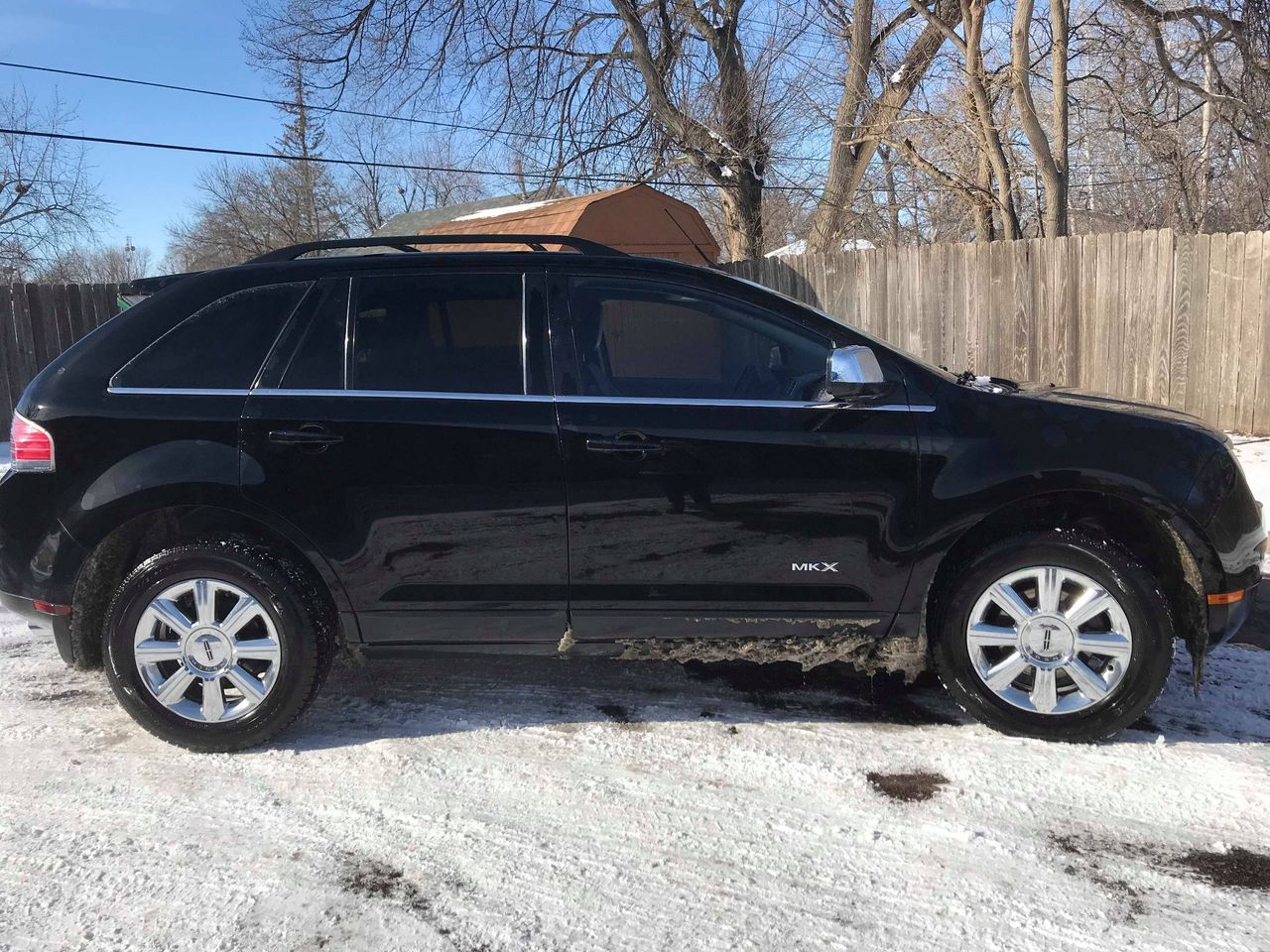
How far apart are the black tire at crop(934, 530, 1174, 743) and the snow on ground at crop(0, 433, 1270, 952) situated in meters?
0.11

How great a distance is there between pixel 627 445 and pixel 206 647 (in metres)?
1.74

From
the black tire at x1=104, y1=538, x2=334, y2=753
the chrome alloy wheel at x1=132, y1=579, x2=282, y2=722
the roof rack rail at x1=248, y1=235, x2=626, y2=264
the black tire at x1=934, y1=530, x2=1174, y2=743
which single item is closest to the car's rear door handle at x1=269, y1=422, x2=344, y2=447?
the black tire at x1=104, y1=538, x2=334, y2=753

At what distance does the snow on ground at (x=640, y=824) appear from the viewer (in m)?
2.48

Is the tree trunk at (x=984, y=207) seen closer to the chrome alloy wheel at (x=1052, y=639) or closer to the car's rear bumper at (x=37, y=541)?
the chrome alloy wheel at (x=1052, y=639)

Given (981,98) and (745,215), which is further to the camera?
(745,215)

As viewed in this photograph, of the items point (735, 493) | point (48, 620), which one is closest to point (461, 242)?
point (735, 493)

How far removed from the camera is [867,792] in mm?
3139

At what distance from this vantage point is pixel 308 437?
11.1ft

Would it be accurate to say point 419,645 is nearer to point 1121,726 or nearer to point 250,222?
point 1121,726

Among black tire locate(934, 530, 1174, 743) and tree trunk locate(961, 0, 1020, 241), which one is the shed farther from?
black tire locate(934, 530, 1174, 743)

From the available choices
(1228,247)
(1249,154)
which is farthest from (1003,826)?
(1249,154)

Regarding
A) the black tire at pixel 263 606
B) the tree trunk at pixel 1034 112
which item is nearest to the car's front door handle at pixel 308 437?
the black tire at pixel 263 606

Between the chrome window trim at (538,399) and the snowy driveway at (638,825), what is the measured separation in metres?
1.28

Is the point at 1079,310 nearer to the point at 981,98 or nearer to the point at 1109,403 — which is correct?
the point at 981,98
